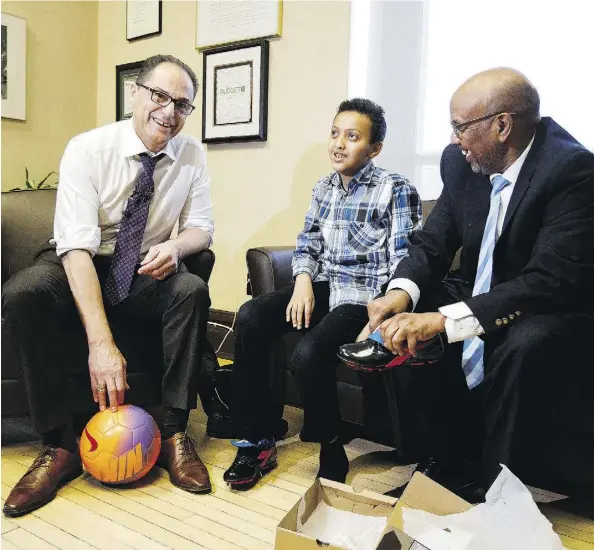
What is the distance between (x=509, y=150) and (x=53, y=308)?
1312 millimetres

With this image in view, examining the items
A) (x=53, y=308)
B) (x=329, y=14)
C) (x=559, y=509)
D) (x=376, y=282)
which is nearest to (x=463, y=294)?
(x=376, y=282)

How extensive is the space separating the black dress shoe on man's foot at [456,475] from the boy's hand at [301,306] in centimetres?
54

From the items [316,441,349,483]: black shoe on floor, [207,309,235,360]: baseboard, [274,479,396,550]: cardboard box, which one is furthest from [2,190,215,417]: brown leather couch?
[207,309,235,360]: baseboard

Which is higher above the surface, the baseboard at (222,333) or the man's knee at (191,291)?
the man's knee at (191,291)

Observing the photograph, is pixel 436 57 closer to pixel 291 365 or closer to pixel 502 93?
pixel 502 93

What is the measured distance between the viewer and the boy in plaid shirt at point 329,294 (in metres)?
1.79

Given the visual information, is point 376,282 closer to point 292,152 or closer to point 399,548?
point 399,548

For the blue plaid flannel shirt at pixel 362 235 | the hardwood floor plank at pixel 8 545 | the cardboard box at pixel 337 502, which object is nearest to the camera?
the cardboard box at pixel 337 502

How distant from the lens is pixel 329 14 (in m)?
2.88

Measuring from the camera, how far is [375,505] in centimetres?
136

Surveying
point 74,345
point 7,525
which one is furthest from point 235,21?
point 7,525

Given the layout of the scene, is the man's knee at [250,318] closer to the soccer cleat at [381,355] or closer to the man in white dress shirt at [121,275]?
the man in white dress shirt at [121,275]

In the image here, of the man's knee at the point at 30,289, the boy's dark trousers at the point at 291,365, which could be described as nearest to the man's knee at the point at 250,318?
the boy's dark trousers at the point at 291,365

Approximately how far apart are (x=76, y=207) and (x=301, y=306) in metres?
0.75
